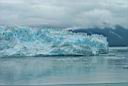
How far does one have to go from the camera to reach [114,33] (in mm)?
4625

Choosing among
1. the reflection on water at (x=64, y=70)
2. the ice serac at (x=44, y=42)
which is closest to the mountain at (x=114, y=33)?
the ice serac at (x=44, y=42)

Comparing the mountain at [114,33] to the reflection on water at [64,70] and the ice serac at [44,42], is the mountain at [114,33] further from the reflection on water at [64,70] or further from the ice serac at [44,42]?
the reflection on water at [64,70]

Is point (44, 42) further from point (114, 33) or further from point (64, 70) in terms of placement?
point (114, 33)

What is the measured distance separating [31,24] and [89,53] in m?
0.73

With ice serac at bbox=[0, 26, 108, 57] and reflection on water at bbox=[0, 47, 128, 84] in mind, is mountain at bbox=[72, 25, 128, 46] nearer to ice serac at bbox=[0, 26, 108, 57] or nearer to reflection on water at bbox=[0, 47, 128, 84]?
ice serac at bbox=[0, 26, 108, 57]

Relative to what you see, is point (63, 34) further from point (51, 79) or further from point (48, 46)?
point (51, 79)

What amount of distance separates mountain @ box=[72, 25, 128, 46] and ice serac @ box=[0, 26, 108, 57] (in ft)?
0.19

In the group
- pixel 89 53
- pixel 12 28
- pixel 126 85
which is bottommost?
pixel 126 85

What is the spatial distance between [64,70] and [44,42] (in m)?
0.39

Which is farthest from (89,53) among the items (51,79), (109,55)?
(51,79)

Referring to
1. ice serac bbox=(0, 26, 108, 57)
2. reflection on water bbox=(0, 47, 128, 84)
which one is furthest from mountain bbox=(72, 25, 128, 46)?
reflection on water bbox=(0, 47, 128, 84)

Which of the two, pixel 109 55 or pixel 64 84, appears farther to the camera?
pixel 109 55

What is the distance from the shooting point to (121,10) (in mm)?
4648

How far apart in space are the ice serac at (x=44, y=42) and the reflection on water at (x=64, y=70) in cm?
8
